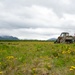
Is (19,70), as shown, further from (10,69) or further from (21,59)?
(21,59)

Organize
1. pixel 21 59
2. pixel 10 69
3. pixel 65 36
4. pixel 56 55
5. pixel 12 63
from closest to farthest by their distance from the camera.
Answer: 1. pixel 10 69
2. pixel 12 63
3. pixel 21 59
4. pixel 56 55
5. pixel 65 36

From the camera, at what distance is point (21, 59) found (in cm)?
1084

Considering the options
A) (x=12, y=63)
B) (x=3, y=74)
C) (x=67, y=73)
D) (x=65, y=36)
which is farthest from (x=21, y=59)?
(x=65, y=36)

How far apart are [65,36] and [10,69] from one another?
3119cm

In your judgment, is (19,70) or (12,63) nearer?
(19,70)

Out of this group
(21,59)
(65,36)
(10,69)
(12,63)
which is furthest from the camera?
(65,36)

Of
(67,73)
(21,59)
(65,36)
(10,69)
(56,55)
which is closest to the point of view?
(67,73)

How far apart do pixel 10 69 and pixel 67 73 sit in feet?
6.83

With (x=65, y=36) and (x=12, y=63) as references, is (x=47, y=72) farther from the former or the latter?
(x=65, y=36)

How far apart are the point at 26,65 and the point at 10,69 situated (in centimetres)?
57

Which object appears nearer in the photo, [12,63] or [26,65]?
[26,65]

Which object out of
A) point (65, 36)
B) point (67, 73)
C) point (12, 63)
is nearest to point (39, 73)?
point (67, 73)

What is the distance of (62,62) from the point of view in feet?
34.1

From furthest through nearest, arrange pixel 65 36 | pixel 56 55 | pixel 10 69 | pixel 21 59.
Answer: pixel 65 36 < pixel 56 55 < pixel 21 59 < pixel 10 69
